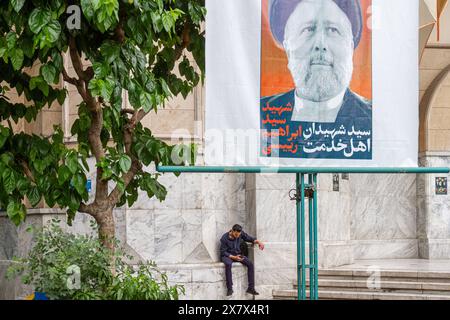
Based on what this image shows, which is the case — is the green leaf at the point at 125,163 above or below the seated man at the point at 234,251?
above

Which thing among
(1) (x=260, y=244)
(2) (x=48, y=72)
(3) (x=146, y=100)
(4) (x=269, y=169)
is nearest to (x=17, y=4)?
(2) (x=48, y=72)

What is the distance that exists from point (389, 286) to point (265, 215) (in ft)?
7.56

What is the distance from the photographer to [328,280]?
1466 cm

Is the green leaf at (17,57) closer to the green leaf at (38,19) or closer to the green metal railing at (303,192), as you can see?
the green leaf at (38,19)

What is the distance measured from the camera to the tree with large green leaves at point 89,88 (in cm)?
774

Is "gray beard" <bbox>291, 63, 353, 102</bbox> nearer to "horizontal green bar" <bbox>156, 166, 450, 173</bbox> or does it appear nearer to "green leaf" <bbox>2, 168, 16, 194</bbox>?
"horizontal green bar" <bbox>156, 166, 450, 173</bbox>

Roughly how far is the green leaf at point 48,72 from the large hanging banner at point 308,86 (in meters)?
1.36

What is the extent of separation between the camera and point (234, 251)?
14.5 metres

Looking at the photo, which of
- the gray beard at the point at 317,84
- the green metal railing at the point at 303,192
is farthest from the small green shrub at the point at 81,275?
the gray beard at the point at 317,84

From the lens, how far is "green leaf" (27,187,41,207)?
812 centimetres

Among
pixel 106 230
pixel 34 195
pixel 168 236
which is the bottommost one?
pixel 168 236

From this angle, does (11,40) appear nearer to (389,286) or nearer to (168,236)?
(168,236)

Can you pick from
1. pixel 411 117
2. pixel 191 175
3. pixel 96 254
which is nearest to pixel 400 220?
pixel 191 175

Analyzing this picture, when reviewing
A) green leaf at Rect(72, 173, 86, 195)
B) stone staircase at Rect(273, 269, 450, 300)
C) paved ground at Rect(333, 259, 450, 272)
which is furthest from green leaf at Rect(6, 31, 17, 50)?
paved ground at Rect(333, 259, 450, 272)
